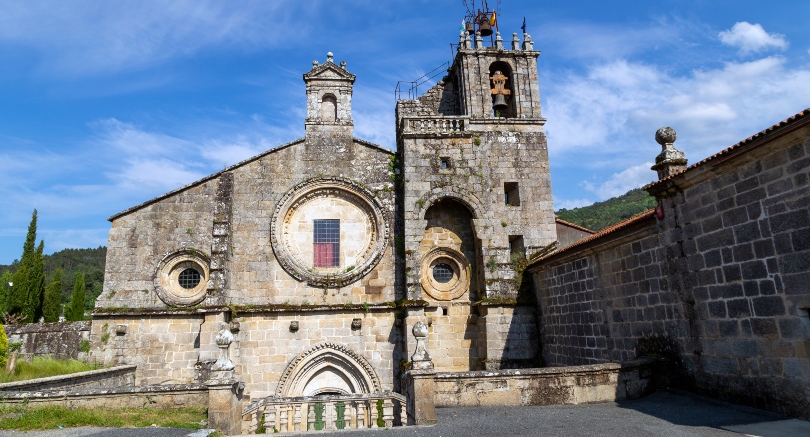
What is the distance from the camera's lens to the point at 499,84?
57.2 feet

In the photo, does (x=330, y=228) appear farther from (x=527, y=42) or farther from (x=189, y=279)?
(x=527, y=42)

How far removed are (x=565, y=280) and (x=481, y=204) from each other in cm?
361

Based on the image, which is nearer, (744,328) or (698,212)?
(744,328)

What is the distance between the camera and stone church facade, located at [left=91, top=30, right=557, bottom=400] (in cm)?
1455

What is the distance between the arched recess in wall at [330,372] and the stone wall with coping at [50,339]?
616cm

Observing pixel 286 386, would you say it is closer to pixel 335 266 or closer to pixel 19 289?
pixel 335 266

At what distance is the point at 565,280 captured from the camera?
1337 cm

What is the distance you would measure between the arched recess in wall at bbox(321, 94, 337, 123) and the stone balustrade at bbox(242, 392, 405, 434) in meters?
9.82

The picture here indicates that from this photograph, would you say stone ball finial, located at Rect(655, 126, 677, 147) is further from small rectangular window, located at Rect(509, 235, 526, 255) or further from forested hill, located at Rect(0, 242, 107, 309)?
forested hill, located at Rect(0, 242, 107, 309)

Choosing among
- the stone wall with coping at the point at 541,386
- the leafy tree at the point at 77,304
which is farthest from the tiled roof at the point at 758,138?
the leafy tree at the point at 77,304

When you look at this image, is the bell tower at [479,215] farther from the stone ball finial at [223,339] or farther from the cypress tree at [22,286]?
the cypress tree at [22,286]

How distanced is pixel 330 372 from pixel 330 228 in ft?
14.8

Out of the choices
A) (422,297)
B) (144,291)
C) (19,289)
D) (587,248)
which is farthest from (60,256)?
(587,248)

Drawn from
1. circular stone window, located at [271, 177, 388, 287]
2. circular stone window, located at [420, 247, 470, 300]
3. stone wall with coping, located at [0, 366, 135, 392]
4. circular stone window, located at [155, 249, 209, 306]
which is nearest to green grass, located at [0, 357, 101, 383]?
stone wall with coping, located at [0, 366, 135, 392]
